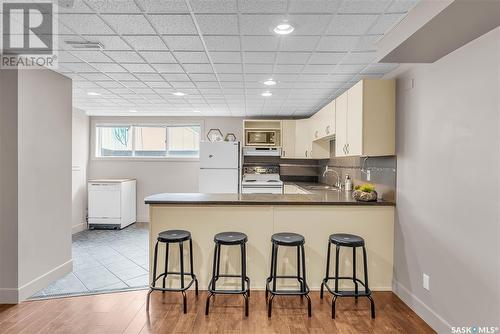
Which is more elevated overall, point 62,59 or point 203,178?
point 62,59

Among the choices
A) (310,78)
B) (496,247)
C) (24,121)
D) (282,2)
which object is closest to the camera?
(496,247)

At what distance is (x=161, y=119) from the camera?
20.5ft

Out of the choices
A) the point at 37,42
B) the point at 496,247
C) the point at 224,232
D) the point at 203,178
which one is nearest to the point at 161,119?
the point at 203,178

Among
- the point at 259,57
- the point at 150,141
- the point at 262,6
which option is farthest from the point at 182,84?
the point at 150,141

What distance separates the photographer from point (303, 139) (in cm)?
564

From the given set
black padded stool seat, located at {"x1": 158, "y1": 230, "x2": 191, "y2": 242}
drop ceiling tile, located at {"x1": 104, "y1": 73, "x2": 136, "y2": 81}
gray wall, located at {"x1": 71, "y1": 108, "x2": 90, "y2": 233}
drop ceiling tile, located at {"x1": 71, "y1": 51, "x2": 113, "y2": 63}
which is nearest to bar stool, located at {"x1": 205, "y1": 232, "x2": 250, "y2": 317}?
black padded stool seat, located at {"x1": 158, "y1": 230, "x2": 191, "y2": 242}

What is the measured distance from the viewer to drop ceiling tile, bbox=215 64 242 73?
119 inches

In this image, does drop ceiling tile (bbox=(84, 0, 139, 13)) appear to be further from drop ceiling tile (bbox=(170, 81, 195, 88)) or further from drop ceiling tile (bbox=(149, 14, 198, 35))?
drop ceiling tile (bbox=(170, 81, 195, 88))

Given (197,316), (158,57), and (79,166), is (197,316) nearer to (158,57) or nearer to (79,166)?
(158,57)

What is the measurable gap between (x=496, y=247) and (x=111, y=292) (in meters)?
3.18

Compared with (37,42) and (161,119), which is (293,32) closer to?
(37,42)

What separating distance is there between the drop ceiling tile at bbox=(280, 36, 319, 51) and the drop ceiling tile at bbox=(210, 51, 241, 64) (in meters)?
0.46

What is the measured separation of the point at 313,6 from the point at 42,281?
11.6ft

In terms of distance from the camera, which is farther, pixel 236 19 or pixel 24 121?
pixel 24 121
